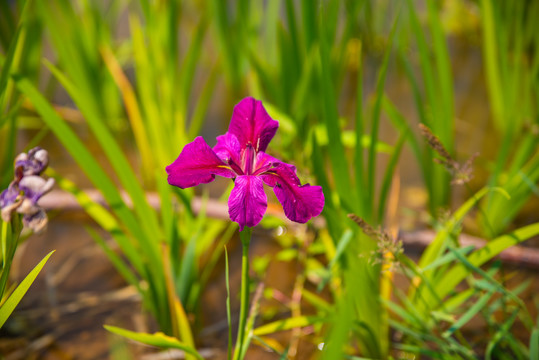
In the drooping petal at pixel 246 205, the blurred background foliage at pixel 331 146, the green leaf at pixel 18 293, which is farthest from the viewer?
the blurred background foliage at pixel 331 146

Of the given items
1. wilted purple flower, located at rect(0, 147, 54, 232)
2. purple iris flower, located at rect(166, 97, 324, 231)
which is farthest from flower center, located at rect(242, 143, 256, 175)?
wilted purple flower, located at rect(0, 147, 54, 232)

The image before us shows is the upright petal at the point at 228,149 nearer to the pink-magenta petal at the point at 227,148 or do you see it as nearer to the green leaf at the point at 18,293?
the pink-magenta petal at the point at 227,148

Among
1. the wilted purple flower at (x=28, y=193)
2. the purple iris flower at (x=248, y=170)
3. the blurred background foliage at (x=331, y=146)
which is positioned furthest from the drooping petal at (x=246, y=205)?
the wilted purple flower at (x=28, y=193)

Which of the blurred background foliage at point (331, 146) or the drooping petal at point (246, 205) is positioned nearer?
the drooping petal at point (246, 205)

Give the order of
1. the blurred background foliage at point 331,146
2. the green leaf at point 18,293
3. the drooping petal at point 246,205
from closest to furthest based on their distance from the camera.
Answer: the drooping petal at point 246,205
the green leaf at point 18,293
the blurred background foliage at point 331,146

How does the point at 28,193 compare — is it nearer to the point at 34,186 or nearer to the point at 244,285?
the point at 34,186

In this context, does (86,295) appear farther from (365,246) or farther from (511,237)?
(511,237)

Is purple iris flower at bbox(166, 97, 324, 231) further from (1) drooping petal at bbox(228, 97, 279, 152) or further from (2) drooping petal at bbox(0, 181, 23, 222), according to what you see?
(2) drooping petal at bbox(0, 181, 23, 222)
